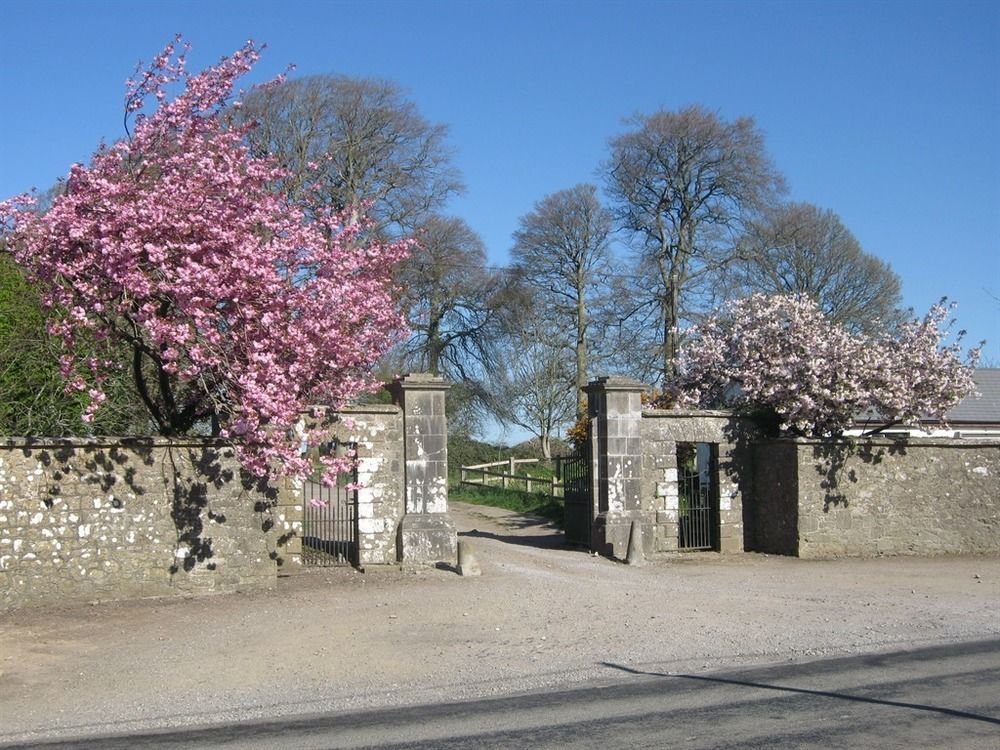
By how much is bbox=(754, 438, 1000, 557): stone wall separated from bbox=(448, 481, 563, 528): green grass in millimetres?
7220

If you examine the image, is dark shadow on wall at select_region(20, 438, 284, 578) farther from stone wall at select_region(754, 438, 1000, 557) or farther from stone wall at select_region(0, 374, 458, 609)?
stone wall at select_region(754, 438, 1000, 557)

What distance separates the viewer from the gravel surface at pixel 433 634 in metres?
8.97

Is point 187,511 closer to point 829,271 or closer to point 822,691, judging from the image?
point 822,691

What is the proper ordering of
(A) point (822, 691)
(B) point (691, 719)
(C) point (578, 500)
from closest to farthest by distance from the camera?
(B) point (691, 719) < (A) point (822, 691) < (C) point (578, 500)

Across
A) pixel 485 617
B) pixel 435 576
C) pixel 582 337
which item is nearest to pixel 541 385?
pixel 582 337

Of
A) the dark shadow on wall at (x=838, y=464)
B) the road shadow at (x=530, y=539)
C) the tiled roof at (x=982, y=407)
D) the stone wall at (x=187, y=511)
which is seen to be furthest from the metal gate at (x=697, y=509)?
the tiled roof at (x=982, y=407)

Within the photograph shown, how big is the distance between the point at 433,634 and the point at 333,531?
4.47 meters

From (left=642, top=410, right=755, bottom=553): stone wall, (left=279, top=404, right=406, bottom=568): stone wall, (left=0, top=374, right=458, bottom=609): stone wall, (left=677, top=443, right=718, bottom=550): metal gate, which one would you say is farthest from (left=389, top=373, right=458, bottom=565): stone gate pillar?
(left=677, top=443, right=718, bottom=550): metal gate

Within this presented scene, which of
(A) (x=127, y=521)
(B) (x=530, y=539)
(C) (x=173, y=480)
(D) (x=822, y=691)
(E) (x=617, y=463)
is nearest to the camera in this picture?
(D) (x=822, y=691)

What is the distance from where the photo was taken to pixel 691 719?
7520mm

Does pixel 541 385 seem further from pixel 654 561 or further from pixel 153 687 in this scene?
pixel 153 687

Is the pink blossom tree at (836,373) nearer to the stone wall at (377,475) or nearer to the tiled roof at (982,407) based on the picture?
the stone wall at (377,475)

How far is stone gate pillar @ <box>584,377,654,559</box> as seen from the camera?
1709 centimetres

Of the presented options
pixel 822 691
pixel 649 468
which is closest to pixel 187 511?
pixel 649 468
